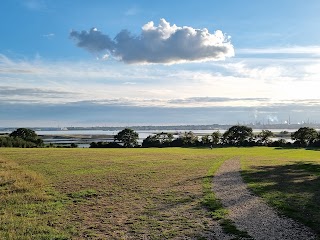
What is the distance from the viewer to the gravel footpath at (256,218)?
11.9 m

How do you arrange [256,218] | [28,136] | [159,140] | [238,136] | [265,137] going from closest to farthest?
1. [256,218]
2. [28,136]
3. [265,137]
4. [238,136]
5. [159,140]

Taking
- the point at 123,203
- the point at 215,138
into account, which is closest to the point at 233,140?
the point at 215,138

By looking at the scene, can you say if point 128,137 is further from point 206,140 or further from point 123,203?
point 123,203

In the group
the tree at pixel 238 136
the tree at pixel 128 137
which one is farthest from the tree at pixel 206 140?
the tree at pixel 128 137

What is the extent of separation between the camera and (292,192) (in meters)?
19.9

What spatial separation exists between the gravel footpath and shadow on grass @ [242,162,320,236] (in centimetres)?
54

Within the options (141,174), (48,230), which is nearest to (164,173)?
(141,174)

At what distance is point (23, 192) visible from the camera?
19875 millimetres

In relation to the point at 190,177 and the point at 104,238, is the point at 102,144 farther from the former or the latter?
the point at 104,238

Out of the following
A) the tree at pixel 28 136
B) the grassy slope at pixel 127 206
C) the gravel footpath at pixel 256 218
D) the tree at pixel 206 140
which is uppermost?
the tree at pixel 28 136

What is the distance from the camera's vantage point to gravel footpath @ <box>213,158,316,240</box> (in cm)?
1191

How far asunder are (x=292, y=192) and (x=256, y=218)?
6942mm

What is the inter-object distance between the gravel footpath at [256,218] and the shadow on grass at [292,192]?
54 centimetres

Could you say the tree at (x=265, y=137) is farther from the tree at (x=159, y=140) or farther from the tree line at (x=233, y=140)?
the tree at (x=159, y=140)
